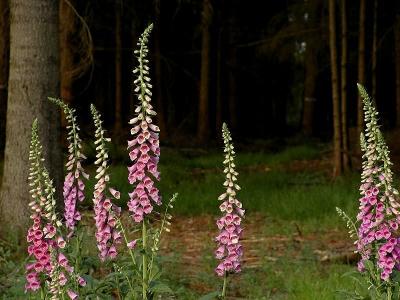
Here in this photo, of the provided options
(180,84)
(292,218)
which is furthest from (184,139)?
(292,218)

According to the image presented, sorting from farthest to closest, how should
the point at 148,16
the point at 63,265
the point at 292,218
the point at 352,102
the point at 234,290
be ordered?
the point at 352,102
the point at 148,16
the point at 292,218
the point at 234,290
the point at 63,265

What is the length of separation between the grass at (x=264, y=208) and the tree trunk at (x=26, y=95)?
0.67m

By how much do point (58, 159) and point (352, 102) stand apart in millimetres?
24518

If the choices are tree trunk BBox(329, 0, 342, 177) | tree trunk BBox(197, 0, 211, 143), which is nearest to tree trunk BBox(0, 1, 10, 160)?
tree trunk BBox(329, 0, 342, 177)

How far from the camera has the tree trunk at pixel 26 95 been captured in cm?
866

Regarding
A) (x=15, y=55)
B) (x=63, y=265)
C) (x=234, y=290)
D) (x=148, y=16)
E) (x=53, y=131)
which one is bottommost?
(x=234, y=290)

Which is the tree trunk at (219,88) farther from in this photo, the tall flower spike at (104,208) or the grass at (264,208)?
the tall flower spike at (104,208)

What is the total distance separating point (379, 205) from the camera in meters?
4.21

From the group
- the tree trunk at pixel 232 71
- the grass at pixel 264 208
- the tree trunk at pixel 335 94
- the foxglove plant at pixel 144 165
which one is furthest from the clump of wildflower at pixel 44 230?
the tree trunk at pixel 232 71

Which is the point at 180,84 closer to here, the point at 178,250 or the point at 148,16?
the point at 148,16

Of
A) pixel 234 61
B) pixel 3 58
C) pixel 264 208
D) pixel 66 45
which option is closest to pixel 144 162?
pixel 264 208

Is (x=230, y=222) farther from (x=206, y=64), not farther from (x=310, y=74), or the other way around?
(x=310, y=74)

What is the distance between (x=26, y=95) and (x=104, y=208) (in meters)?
4.79

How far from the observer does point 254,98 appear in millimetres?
33406
